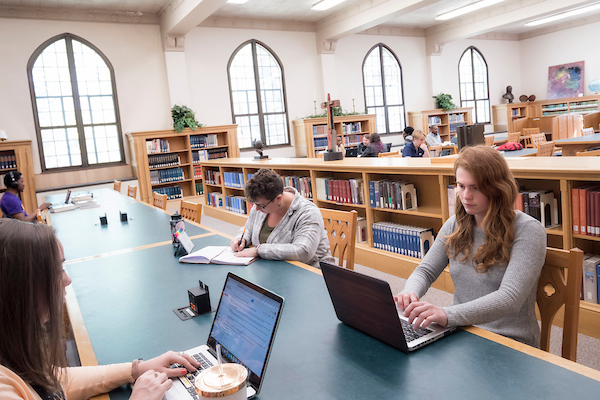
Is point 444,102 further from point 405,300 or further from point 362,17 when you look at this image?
point 405,300

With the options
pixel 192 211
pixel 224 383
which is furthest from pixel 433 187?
pixel 224 383

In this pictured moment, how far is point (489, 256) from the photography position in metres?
1.66

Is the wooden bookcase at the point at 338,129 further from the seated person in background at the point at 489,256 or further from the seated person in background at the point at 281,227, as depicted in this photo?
the seated person in background at the point at 489,256

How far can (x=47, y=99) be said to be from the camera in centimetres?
882

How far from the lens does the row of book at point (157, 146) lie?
29.8ft

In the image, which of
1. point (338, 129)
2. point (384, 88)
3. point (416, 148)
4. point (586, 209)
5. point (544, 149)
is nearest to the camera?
point (586, 209)

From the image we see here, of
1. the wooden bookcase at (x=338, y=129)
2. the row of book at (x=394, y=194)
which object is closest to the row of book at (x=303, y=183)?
the row of book at (x=394, y=194)

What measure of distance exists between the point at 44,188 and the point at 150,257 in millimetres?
7287

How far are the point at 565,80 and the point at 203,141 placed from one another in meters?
11.7

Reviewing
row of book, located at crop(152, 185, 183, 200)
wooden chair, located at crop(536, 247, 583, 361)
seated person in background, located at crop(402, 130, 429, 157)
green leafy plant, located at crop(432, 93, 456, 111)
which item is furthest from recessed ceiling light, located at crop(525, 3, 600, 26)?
wooden chair, located at crop(536, 247, 583, 361)

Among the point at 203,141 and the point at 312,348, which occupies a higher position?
the point at 203,141

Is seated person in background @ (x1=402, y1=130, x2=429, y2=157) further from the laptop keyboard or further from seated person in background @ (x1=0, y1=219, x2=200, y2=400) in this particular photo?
seated person in background @ (x1=0, y1=219, x2=200, y2=400)

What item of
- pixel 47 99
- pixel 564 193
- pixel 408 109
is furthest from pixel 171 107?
pixel 564 193

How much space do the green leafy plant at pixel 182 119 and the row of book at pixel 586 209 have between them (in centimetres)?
780
